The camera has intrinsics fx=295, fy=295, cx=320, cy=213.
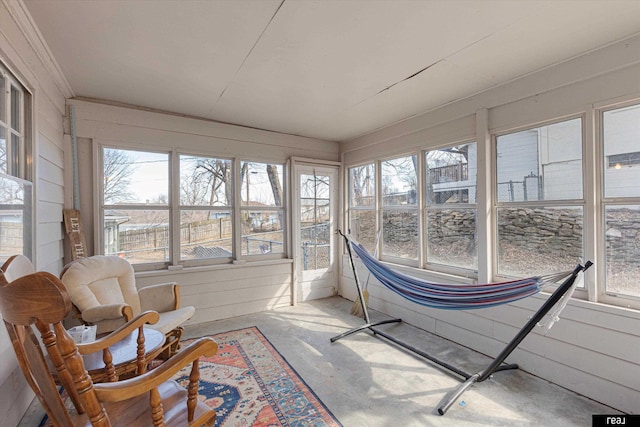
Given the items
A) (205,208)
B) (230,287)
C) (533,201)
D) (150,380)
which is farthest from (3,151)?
(533,201)

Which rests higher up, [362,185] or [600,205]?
[362,185]

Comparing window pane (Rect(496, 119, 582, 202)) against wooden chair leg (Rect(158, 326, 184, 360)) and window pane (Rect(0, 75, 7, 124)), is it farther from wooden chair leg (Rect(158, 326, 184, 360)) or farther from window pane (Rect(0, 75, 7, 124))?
window pane (Rect(0, 75, 7, 124))

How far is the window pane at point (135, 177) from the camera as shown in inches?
128

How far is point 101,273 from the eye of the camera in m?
2.58

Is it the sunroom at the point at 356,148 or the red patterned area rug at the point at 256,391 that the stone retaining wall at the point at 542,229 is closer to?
the sunroom at the point at 356,148

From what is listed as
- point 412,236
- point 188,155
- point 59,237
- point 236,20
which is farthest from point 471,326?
point 59,237

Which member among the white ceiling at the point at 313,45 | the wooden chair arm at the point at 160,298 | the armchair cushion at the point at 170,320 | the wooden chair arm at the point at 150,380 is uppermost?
the white ceiling at the point at 313,45

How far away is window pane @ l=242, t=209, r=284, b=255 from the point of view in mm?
4059

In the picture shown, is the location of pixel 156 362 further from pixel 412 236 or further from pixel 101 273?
pixel 412 236

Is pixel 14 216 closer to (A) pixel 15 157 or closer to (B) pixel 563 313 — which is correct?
(A) pixel 15 157

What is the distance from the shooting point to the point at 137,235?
3381 millimetres

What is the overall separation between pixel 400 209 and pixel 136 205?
3.18 metres

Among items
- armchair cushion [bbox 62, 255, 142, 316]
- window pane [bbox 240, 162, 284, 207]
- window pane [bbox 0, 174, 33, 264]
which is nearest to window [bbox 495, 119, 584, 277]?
window pane [bbox 240, 162, 284, 207]

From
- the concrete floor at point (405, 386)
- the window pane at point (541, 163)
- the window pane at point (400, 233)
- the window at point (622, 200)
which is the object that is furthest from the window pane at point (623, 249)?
the window pane at point (400, 233)
